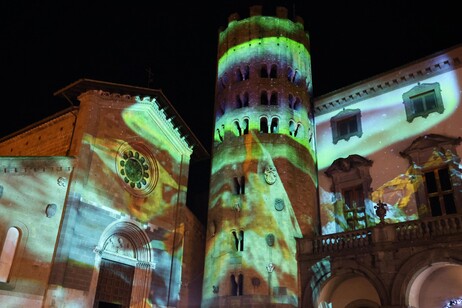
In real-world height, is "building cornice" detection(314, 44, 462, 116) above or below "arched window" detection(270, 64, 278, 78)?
below

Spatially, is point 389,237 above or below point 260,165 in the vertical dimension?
below

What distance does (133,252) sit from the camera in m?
18.7

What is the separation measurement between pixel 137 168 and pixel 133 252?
3853 millimetres

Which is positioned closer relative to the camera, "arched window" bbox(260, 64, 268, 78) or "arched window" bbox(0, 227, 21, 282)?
"arched window" bbox(0, 227, 21, 282)

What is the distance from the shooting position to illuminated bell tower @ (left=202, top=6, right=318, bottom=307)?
68.1 feet

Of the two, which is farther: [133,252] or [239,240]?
[239,240]

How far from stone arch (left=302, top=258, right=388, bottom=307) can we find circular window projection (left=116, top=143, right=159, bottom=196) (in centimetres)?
893

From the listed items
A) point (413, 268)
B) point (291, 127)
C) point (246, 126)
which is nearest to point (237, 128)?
point (246, 126)

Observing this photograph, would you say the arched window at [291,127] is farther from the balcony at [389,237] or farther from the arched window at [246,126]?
the balcony at [389,237]

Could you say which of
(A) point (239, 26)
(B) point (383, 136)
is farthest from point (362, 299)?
(A) point (239, 26)

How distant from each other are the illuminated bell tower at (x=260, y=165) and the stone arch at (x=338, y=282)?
2.58ft

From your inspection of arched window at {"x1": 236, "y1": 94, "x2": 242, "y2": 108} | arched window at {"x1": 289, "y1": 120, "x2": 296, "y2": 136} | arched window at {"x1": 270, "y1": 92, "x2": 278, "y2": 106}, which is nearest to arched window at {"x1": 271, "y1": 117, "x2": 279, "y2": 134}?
arched window at {"x1": 289, "y1": 120, "x2": 296, "y2": 136}

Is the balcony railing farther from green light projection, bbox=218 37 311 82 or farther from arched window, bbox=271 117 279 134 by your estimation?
green light projection, bbox=218 37 311 82

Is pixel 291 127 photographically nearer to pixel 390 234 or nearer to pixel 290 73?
pixel 290 73
